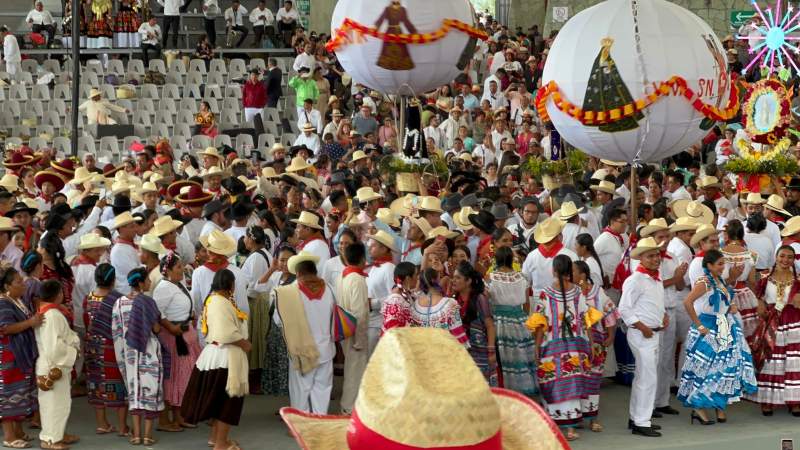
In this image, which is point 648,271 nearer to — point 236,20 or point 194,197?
point 194,197

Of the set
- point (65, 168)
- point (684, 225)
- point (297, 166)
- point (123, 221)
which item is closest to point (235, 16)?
point (65, 168)

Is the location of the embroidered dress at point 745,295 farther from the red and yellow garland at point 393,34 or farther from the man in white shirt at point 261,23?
the man in white shirt at point 261,23

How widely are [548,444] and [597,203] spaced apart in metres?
10.4

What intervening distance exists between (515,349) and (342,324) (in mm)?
1281

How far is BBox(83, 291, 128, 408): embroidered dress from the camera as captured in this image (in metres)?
9.88

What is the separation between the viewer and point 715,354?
34.1ft

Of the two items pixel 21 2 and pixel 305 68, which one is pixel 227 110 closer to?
pixel 305 68

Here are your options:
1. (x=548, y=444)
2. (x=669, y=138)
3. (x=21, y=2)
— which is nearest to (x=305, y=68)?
(x=21, y=2)

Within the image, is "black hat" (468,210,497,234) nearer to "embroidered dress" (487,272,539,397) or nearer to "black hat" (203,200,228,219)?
"embroidered dress" (487,272,539,397)

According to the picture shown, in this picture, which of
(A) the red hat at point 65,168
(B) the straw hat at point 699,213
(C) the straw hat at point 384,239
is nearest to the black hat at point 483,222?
(C) the straw hat at point 384,239

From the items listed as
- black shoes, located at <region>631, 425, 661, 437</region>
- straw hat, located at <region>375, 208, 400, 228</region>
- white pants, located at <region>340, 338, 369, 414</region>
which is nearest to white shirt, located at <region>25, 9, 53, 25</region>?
straw hat, located at <region>375, 208, 400, 228</region>

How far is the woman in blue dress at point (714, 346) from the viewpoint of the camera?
10.3 metres

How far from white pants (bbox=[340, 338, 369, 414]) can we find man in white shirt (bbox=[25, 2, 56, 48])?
56.3 ft

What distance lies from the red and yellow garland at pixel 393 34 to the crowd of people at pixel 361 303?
246 cm
